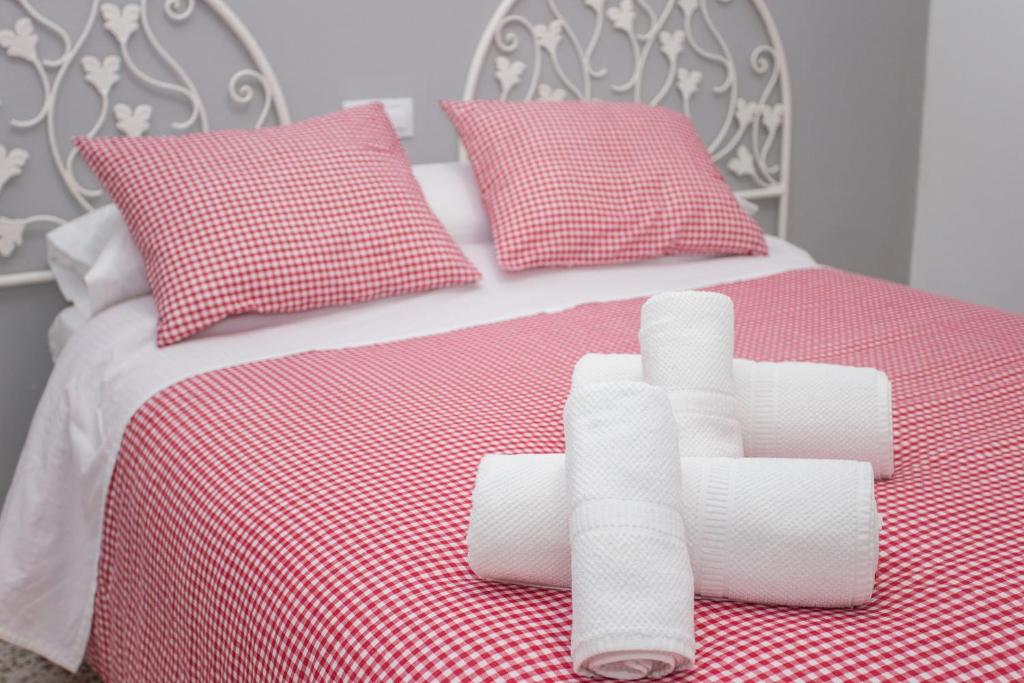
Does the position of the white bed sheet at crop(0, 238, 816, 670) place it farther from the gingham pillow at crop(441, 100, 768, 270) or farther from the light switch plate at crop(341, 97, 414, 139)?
the light switch plate at crop(341, 97, 414, 139)

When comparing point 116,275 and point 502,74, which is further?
point 502,74

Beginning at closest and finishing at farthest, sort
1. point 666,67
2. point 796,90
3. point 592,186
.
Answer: point 592,186 → point 666,67 → point 796,90

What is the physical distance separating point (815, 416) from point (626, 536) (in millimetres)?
407

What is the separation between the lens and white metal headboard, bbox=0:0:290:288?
2.11 metres

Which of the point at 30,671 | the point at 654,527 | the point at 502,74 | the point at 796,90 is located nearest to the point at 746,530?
the point at 654,527

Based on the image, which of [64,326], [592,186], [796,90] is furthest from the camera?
[796,90]

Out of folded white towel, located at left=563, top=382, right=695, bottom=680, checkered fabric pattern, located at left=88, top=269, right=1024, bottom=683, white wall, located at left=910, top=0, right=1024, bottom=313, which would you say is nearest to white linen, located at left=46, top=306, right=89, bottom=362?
checkered fabric pattern, located at left=88, top=269, right=1024, bottom=683

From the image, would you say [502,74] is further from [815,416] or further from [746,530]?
[746,530]

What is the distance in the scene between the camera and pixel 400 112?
254 centimetres

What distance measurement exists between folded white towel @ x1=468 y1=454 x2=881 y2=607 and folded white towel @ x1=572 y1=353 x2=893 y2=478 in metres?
0.20

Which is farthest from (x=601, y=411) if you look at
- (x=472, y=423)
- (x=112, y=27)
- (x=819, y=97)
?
(x=819, y=97)

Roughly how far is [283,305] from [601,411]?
96cm

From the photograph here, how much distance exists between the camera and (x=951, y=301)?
206 centimetres

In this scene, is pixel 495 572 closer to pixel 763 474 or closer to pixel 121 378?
pixel 763 474
